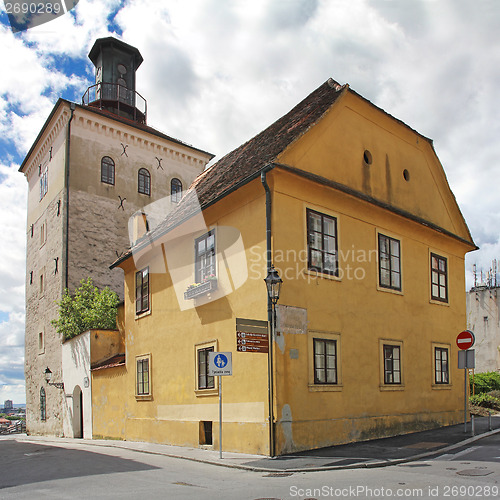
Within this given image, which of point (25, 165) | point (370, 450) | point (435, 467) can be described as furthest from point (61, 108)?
point (435, 467)

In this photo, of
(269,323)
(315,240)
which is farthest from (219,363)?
(315,240)

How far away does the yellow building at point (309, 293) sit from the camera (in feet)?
44.6

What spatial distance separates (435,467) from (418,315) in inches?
314

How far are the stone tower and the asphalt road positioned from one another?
16140 millimetres

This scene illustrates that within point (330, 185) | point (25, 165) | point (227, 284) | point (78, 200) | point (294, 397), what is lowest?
point (294, 397)

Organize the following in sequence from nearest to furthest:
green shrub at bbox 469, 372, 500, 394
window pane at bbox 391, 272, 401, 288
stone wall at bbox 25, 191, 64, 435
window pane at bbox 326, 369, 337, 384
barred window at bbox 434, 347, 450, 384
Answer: window pane at bbox 326, 369, 337, 384
window pane at bbox 391, 272, 401, 288
barred window at bbox 434, 347, 450, 384
green shrub at bbox 469, 372, 500, 394
stone wall at bbox 25, 191, 64, 435

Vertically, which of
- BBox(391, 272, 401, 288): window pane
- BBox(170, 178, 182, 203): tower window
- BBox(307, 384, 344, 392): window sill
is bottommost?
BBox(307, 384, 344, 392): window sill

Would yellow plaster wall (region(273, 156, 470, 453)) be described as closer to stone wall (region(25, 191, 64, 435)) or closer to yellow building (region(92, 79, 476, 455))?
yellow building (region(92, 79, 476, 455))

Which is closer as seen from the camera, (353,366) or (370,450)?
(370,450)

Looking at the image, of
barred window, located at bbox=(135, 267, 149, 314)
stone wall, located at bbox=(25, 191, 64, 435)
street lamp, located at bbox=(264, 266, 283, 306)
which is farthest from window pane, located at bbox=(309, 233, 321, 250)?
stone wall, located at bbox=(25, 191, 64, 435)

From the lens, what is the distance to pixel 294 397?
517 inches

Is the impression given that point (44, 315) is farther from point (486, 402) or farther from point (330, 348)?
point (486, 402)

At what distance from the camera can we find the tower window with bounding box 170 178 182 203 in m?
34.5

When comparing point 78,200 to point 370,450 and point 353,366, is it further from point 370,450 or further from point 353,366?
point 370,450
